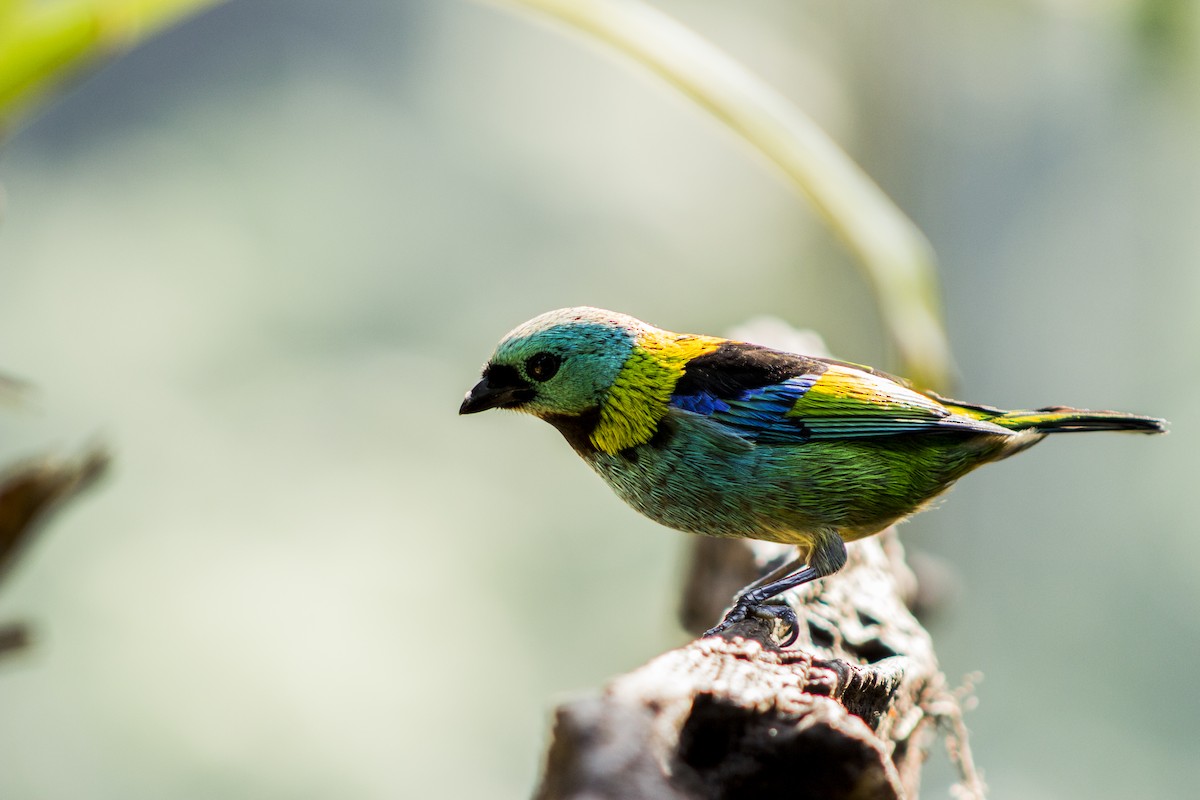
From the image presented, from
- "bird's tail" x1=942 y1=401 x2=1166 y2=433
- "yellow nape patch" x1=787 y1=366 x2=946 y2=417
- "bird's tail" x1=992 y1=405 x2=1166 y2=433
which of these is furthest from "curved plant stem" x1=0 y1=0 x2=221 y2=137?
"bird's tail" x1=992 y1=405 x2=1166 y2=433

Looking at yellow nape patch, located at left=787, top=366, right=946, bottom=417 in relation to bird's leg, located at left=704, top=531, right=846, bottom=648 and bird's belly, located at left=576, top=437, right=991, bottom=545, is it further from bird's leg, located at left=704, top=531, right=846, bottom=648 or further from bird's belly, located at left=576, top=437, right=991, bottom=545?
bird's leg, located at left=704, top=531, right=846, bottom=648

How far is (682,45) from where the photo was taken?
2.90m

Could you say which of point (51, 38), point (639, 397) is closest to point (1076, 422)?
point (639, 397)

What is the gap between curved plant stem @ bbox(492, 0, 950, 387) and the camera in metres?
2.83

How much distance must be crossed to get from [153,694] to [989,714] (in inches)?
162

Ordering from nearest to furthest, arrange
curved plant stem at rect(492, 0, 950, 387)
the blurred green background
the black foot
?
the black foot < curved plant stem at rect(492, 0, 950, 387) < the blurred green background

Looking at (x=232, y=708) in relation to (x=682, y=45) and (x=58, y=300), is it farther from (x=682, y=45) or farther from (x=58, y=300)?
(x=682, y=45)

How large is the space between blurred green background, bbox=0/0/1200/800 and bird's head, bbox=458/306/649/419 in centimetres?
285

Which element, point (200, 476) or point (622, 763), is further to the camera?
point (200, 476)

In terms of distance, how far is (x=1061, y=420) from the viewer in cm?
236

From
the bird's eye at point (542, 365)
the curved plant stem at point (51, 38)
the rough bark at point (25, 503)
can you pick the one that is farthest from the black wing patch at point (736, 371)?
the curved plant stem at point (51, 38)

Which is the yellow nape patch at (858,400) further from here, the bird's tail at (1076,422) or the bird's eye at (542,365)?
the bird's eye at (542,365)

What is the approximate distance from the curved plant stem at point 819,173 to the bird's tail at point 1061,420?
45 cm

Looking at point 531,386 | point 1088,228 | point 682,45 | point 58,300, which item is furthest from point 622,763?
point 1088,228
